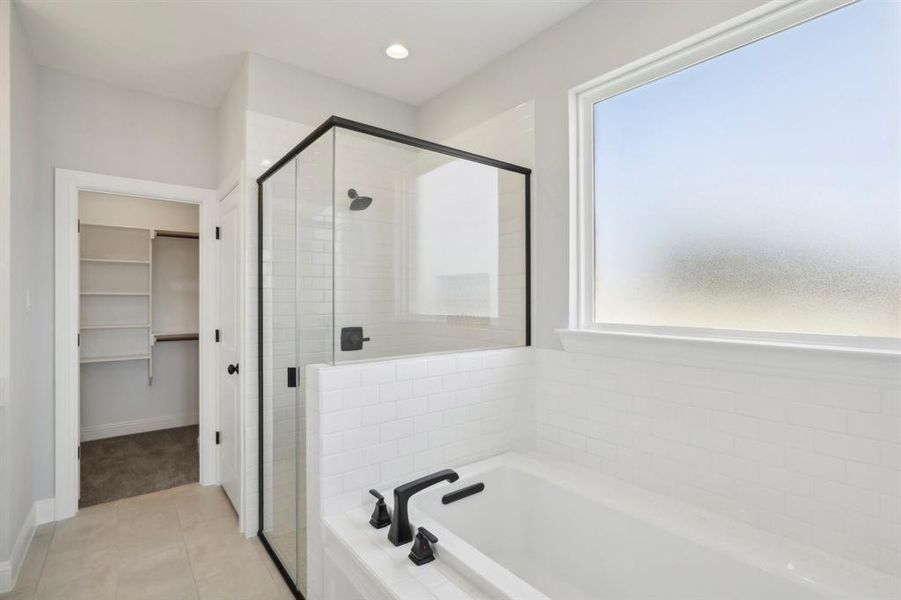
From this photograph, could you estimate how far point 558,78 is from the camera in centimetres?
229

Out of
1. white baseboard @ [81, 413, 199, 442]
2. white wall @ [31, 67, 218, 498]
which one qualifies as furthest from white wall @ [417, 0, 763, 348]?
white baseboard @ [81, 413, 199, 442]

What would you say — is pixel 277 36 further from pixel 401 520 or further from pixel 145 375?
pixel 145 375

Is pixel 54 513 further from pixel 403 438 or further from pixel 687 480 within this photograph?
pixel 687 480

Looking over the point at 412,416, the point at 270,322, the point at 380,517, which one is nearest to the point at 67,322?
the point at 270,322

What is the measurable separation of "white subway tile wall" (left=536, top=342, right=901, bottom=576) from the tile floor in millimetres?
1748

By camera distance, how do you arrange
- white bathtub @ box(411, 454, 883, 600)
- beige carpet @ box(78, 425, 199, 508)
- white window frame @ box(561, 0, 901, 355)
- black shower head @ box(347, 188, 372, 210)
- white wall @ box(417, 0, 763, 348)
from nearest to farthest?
white bathtub @ box(411, 454, 883, 600), white window frame @ box(561, 0, 901, 355), white wall @ box(417, 0, 763, 348), black shower head @ box(347, 188, 372, 210), beige carpet @ box(78, 425, 199, 508)

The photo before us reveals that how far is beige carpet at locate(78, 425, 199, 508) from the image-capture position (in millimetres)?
3146

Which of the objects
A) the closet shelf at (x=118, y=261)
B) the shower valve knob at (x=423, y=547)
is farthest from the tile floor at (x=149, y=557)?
the closet shelf at (x=118, y=261)

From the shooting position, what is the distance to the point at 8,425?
211cm

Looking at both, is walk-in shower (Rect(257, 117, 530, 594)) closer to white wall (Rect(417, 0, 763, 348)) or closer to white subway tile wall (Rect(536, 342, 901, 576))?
white wall (Rect(417, 0, 763, 348))

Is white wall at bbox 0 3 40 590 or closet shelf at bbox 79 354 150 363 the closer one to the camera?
white wall at bbox 0 3 40 590

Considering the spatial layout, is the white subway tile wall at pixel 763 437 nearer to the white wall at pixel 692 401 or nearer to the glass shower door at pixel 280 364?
the white wall at pixel 692 401

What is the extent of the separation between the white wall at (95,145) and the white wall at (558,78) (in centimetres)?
211

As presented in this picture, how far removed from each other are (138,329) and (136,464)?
1379 mm
